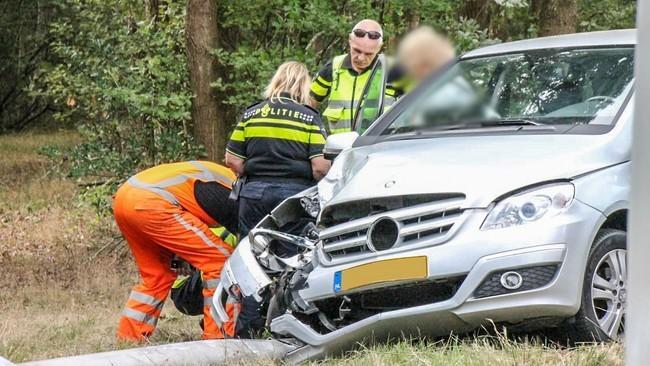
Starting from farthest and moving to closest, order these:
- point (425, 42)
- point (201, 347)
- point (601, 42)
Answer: point (601, 42)
point (201, 347)
point (425, 42)

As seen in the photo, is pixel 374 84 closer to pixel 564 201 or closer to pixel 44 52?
pixel 564 201

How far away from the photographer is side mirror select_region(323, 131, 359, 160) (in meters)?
6.75

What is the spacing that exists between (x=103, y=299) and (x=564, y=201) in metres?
6.86

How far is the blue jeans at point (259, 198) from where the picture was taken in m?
7.27

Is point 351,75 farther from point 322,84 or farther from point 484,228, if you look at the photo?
point 484,228

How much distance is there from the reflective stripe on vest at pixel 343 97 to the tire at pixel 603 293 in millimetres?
3177

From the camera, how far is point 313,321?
5980mm

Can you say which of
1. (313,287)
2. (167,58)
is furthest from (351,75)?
(167,58)

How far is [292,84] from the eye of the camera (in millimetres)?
7430

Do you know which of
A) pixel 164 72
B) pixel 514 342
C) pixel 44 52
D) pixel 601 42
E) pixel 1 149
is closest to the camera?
pixel 514 342

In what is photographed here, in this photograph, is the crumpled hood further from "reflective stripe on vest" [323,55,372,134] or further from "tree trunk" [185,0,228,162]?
"tree trunk" [185,0,228,162]

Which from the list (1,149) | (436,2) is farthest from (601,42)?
(1,149)

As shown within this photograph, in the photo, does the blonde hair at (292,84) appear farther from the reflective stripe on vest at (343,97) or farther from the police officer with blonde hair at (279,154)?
the reflective stripe on vest at (343,97)

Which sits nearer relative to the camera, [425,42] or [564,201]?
[425,42]
